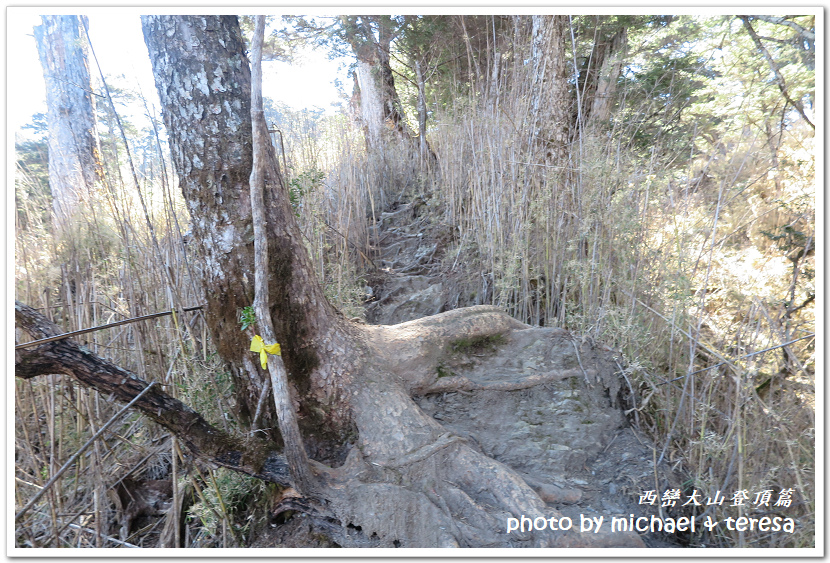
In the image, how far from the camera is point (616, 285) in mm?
1898

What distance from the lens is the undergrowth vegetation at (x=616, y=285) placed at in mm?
1433

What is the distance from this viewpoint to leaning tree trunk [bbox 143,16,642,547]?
1.26 m

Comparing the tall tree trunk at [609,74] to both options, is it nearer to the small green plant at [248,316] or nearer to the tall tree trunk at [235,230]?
the tall tree trunk at [235,230]

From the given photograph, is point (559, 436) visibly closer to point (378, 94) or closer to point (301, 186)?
point (301, 186)

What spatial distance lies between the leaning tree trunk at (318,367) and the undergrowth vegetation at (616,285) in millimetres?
257

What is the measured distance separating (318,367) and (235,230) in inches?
20.1

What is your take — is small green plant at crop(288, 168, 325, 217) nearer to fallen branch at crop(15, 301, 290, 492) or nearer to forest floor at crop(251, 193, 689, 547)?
fallen branch at crop(15, 301, 290, 492)

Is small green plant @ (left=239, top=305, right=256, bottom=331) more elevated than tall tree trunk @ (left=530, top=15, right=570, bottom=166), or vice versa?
tall tree trunk @ (left=530, top=15, right=570, bottom=166)

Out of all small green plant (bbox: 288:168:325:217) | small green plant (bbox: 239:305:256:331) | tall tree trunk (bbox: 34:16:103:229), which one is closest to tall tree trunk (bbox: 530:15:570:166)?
small green plant (bbox: 288:168:325:217)

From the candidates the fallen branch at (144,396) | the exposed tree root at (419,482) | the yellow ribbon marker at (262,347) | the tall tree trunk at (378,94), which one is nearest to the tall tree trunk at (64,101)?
the tall tree trunk at (378,94)

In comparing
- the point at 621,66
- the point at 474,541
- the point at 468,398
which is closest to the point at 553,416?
the point at 468,398

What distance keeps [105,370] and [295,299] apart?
55cm
